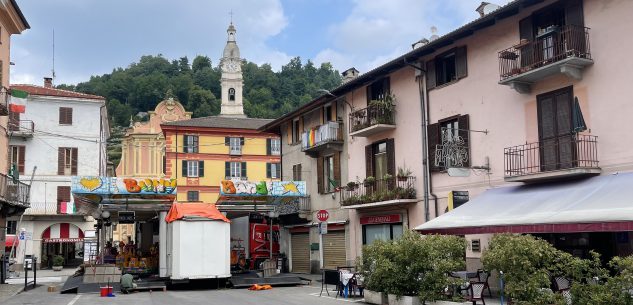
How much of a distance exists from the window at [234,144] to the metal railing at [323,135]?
30058 mm

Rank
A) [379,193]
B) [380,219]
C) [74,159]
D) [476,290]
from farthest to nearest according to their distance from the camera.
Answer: [74,159]
[380,219]
[379,193]
[476,290]

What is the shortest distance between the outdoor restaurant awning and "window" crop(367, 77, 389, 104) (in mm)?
7741

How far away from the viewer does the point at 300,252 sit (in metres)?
33.9

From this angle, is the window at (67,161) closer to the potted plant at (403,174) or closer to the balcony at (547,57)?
the potted plant at (403,174)

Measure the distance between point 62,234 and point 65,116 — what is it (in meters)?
9.27

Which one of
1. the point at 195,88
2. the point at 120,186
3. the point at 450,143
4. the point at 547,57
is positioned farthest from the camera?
the point at 195,88

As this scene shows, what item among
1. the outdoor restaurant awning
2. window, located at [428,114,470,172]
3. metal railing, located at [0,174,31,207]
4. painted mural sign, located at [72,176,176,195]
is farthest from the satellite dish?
metal railing, located at [0,174,31,207]

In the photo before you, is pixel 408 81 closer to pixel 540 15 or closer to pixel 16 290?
pixel 540 15

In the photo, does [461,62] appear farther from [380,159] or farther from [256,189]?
[256,189]

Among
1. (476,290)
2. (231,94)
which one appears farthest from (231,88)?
(476,290)

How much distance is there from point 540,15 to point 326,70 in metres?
106

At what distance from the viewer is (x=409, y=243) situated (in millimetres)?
16594

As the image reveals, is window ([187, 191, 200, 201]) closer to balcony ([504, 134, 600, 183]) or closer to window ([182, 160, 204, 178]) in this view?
window ([182, 160, 204, 178])

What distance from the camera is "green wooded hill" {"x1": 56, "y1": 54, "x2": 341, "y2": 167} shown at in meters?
106
